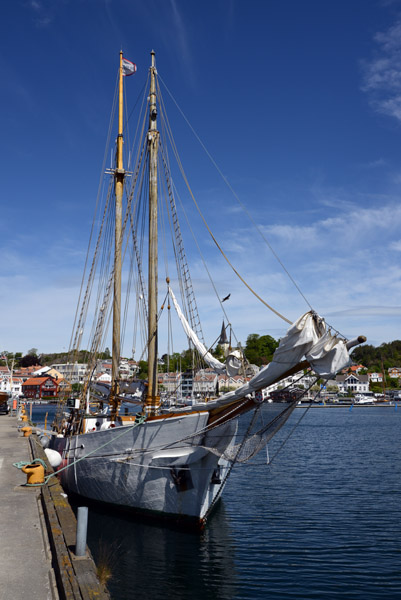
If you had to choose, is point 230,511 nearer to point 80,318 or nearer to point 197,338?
point 197,338

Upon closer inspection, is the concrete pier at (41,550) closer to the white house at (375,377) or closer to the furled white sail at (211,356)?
the furled white sail at (211,356)

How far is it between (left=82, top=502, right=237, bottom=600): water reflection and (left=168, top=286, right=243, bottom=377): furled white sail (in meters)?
5.32

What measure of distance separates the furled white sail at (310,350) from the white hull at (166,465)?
155 inches

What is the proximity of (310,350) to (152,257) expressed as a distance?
8.76 m

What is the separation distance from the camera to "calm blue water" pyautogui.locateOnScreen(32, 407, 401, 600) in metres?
11.6

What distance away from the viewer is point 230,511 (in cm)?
1920

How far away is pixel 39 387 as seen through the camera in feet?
546

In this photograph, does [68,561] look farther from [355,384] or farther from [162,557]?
[355,384]

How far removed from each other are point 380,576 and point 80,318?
18759 mm

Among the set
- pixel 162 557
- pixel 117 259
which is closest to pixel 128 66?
pixel 117 259

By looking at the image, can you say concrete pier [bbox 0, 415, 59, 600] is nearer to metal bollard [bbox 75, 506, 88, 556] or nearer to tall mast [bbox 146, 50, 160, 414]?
metal bollard [bbox 75, 506, 88, 556]

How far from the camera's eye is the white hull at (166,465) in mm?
14812

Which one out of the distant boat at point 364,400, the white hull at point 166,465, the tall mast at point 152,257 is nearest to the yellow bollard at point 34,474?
the white hull at point 166,465

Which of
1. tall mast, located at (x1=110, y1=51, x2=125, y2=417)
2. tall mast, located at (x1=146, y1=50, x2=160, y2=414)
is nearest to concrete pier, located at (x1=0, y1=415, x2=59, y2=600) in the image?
tall mast, located at (x1=146, y1=50, x2=160, y2=414)
